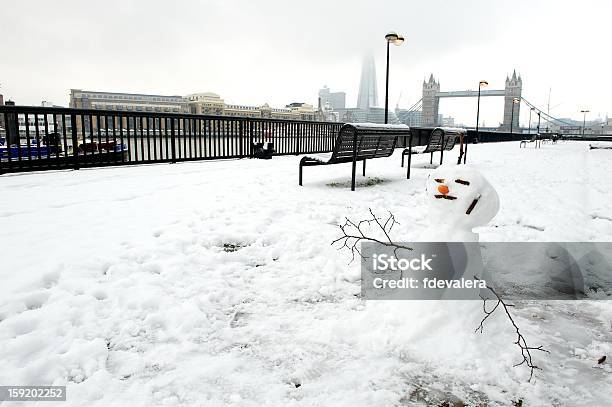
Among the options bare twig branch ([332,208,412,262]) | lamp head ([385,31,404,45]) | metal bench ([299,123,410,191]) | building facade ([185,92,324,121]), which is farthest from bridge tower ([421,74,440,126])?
bare twig branch ([332,208,412,262])

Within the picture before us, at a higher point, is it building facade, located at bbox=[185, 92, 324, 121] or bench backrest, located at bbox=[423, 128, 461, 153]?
building facade, located at bbox=[185, 92, 324, 121]

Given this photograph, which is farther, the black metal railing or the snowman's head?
the black metal railing

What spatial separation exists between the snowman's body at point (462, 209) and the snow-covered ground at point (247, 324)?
207 mm

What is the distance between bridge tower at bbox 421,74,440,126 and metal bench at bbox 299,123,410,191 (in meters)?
124

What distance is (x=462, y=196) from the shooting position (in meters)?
1.94

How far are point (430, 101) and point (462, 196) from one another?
137975 mm

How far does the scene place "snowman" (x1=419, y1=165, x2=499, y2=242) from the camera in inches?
76.3

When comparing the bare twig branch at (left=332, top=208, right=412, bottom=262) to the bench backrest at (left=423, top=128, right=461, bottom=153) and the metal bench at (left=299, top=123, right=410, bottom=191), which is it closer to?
the metal bench at (left=299, top=123, right=410, bottom=191)

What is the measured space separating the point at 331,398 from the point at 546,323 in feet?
4.80

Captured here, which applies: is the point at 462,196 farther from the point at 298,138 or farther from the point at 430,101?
the point at 430,101

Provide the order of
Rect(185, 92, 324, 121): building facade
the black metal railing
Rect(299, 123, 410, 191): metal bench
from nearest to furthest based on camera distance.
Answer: Rect(299, 123, 410, 191): metal bench < the black metal railing < Rect(185, 92, 324, 121): building facade

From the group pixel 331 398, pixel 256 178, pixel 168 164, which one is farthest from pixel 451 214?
pixel 168 164

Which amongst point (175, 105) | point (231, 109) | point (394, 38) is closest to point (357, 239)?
point (394, 38)

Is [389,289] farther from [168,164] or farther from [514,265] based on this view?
[168,164]
